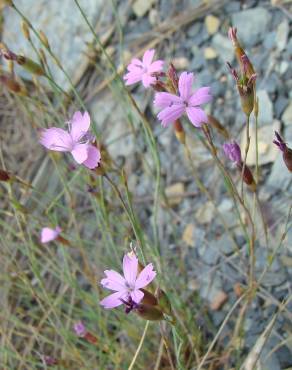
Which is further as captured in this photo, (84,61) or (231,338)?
(84,61)

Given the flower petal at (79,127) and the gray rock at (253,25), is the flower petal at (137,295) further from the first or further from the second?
the gray rock at (253,25)

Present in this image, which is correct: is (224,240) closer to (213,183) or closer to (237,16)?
(213,183)

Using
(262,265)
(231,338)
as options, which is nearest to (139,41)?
(262,265)

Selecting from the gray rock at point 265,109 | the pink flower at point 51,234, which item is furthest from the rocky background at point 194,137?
the pink flower at point 51,234

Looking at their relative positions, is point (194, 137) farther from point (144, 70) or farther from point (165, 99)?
point (165, 99)

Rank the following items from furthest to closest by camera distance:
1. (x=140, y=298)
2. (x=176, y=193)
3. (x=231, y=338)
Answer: (x=176, y=193) → (x=231, y=338) → (x=140, y=298)

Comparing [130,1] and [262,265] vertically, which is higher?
[130,1]

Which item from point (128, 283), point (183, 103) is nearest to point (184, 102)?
point (183, 103)
